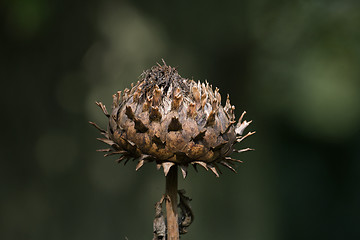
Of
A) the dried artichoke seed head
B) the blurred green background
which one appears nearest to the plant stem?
the dried artichoke seed head

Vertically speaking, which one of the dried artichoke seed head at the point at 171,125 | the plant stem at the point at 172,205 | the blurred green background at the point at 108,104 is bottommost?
the plant stem at the point at 172,205

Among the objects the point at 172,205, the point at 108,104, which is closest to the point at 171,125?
the point at 172,205

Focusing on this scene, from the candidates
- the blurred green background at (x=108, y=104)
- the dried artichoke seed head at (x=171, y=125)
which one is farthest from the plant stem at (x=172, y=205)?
the blurred green background at (x=108, y=104)

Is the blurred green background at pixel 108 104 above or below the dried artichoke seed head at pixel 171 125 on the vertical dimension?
above

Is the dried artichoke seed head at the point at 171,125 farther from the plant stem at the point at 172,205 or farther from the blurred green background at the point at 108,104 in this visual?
the blurred green background at the point at 108,104

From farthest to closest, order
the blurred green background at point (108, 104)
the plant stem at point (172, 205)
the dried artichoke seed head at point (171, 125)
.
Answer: the blurred green background at point (108, 104) < the plant stem at point (172, 205) < the dried artichoke seed head at point (171, 125)

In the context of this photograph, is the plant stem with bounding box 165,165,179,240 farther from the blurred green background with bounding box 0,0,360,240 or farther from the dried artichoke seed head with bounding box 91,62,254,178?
the blurred green background with bounding box 0,0,360,240

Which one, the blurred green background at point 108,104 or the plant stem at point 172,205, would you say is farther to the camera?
Result: the blurred green background at point 108,104
